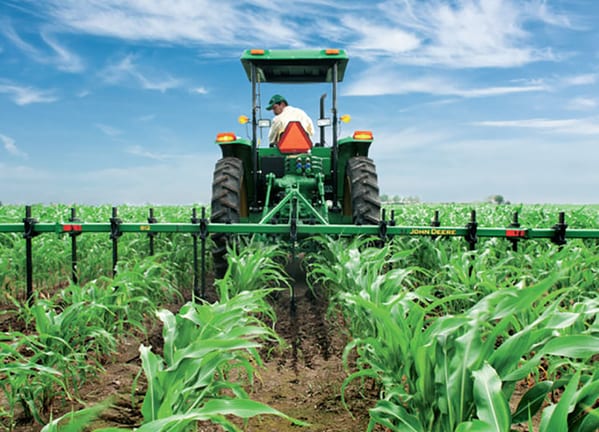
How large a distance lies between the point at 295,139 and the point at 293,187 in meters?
0.65

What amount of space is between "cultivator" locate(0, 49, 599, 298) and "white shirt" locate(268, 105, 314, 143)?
0.64 feet

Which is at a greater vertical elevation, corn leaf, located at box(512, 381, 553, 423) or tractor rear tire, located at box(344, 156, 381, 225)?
tractor rear tire, located at box(344, 156, 381, 225)

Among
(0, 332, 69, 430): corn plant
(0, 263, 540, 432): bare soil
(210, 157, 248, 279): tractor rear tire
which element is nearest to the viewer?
(0, 332, 69, 430): corn plant

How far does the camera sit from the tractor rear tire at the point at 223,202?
502cm

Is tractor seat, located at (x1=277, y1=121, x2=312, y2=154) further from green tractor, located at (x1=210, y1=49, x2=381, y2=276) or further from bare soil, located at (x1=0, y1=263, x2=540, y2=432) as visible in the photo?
bare soil, located at (x1=0, y1=263, x2=540, y2=432)

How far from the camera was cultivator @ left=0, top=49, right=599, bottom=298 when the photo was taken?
4121mm

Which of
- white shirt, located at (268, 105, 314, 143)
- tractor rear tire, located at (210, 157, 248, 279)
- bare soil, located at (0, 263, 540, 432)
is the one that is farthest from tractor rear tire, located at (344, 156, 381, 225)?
bare soil, located at (0, 263, 540, 432)

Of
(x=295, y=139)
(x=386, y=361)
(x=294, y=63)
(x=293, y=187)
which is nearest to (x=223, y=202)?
(x=293, y=187)

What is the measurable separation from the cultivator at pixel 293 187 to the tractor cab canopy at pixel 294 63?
1cm

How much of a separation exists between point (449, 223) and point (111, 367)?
6546mm

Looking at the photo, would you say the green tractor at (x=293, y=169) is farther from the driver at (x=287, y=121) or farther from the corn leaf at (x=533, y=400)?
the corn leaf at (x=533, y=400)

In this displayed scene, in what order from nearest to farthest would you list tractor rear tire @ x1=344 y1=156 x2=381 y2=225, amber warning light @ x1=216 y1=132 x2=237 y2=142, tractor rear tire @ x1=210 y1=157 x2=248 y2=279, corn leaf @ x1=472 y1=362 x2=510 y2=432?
corn leaf @ x1=472 y1=362 x2=510 y2=432 → tractor rear tire @ x1=210 y1=157 x2=248 y2=279 → tractor rear tire @ x1=344 y1=156 x2=381 y2=225 → amber warning light @ x1=216 y1=132 x2=237 y2=142

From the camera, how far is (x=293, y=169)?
19.4 feet

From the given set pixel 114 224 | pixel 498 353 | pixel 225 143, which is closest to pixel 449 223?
pixel 225 143
